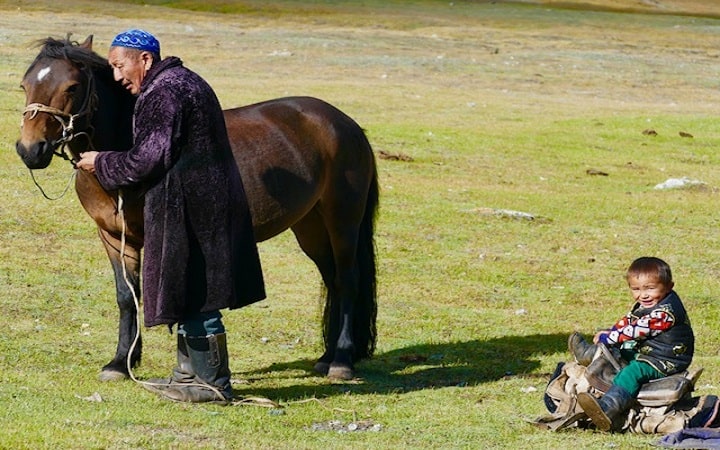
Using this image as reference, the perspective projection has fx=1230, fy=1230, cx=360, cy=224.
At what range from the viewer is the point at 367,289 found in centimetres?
954

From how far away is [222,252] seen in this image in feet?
23.8

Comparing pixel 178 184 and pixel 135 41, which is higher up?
pixel 135 41

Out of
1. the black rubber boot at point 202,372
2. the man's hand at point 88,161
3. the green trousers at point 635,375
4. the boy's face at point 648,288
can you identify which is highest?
the man's hand at point 88,161

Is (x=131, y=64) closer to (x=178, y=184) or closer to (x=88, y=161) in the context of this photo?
(x=88, y=161)

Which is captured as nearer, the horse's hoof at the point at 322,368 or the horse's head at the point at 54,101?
the horse's head at the point at 54,101

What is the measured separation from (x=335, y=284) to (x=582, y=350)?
261cm

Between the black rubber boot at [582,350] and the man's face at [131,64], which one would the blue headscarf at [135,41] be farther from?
the black rubber boot at [582,350]

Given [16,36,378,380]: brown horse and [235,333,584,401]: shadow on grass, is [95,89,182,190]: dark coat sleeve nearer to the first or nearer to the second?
[16,36,378,380]: brown horse

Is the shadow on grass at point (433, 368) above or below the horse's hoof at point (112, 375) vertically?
below

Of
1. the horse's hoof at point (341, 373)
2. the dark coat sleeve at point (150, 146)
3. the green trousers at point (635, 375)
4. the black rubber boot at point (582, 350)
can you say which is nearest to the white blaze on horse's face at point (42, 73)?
the dark coat sleeve at point (150, 146)

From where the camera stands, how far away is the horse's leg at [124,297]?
812 cm

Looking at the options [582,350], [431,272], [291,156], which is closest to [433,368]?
[291,156]

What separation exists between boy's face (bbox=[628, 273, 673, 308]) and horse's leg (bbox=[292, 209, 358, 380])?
2.47 m

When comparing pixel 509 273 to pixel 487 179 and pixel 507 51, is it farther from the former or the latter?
pixel 507 51
